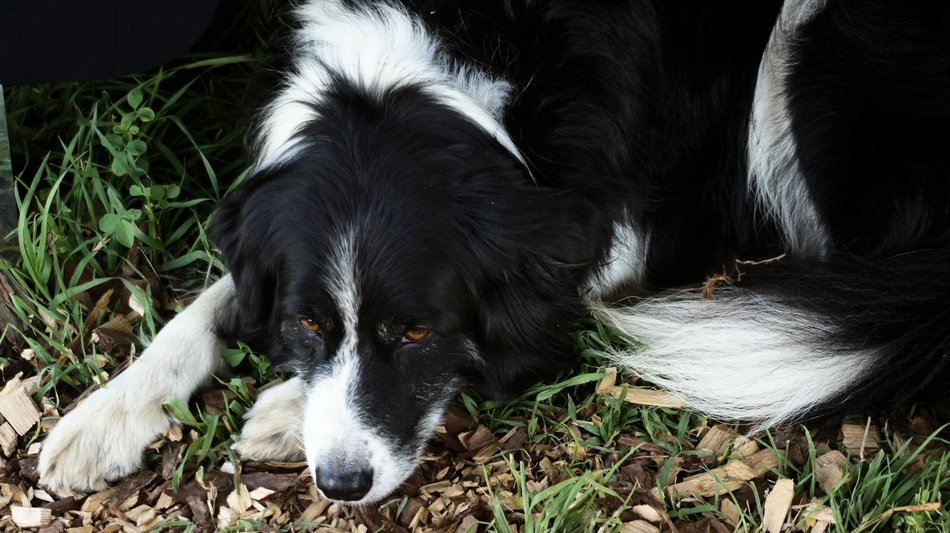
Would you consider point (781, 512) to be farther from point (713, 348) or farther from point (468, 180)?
point (468, 180)

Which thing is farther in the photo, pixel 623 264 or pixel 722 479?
pixel 623 264

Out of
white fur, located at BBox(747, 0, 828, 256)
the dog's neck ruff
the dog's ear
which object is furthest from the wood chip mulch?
the dog's neck ruff

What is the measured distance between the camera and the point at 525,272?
259 cm

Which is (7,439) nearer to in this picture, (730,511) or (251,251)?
(251,251)

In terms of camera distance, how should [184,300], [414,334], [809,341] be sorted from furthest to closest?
[184,300] < [809,341] < [414,334]

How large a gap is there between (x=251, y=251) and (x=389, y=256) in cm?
44

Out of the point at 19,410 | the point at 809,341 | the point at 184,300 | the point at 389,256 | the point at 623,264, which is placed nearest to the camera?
the point at 389,256

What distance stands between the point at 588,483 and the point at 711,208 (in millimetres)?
1061

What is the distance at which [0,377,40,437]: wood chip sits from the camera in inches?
112

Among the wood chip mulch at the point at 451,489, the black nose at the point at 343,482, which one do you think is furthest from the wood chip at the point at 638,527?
the black nose at the point at 343,482

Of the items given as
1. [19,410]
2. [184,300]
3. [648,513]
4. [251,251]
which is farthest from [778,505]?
[19,410]

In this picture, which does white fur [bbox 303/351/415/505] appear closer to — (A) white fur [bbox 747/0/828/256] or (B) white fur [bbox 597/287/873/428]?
(B) white fur [bbox 597/287/873/428]

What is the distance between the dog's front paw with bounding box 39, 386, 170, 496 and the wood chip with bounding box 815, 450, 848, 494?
175 centimetres

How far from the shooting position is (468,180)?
8.08 feet
